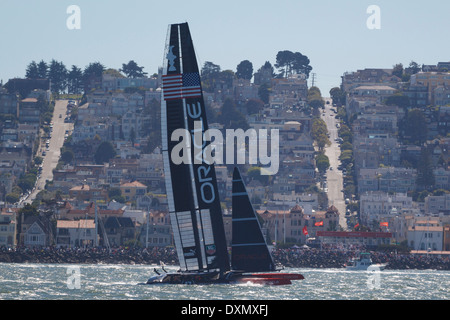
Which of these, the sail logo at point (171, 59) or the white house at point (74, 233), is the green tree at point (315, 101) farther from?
the sail logo at point (171, 59)

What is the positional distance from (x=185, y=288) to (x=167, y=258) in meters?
35.8

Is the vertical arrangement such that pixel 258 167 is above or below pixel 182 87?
below

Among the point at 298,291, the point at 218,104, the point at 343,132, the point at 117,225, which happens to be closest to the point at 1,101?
the point at 218,104

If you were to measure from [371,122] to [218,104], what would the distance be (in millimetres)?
22993

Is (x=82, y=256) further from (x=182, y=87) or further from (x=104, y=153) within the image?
(x=104, y=153)

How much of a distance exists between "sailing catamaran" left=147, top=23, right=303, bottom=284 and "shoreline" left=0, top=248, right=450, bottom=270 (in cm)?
3246

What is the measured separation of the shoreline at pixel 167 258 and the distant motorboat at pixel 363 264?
1.96 meters

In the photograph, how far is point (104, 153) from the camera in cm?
16312

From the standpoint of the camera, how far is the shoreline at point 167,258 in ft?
278

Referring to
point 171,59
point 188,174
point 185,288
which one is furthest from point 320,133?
point 185,288

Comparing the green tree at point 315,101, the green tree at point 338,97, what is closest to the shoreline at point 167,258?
the green tree at point 315,101

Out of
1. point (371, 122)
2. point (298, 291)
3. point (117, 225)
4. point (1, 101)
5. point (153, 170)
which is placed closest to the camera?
point (298, 291)

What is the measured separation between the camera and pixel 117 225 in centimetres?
10594
